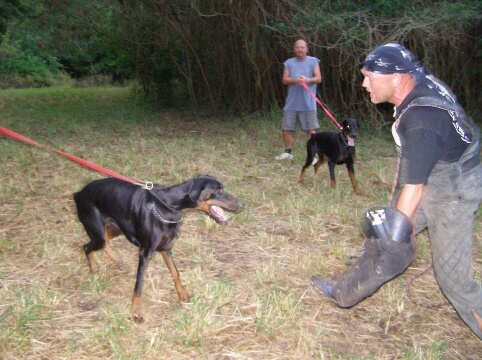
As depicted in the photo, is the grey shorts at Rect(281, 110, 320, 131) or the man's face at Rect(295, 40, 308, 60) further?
the grey shorts at Rect(281, 110, 320, 131)

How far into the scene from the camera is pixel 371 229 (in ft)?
9.09

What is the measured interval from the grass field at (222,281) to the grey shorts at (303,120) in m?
0.70

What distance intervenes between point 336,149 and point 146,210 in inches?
143

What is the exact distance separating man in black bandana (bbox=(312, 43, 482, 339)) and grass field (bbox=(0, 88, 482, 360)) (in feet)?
1.67

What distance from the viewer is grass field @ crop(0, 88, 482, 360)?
3.14 m

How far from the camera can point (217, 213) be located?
355cm

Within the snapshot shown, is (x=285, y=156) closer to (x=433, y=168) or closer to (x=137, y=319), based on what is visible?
(x=137, y=319)

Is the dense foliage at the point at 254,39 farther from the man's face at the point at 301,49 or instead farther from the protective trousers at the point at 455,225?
the protective trousers at the point at 455,225

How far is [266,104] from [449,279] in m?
9.21

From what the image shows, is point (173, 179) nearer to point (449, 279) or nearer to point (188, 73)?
point (449, 279)

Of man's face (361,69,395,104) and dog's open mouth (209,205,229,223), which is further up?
man's face (361,69,395,104)

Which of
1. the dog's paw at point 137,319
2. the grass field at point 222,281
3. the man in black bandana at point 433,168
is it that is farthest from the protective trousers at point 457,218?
the dog's paw at point 137,319

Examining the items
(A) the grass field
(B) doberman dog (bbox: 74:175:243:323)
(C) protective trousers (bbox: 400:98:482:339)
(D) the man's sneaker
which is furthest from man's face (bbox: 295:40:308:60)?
(C) protective trousers (bbox: 400:98:482:339)

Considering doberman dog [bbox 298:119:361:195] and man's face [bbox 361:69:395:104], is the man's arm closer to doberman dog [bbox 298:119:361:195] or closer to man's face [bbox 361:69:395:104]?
man's face [bbox 361:69:395:104]
